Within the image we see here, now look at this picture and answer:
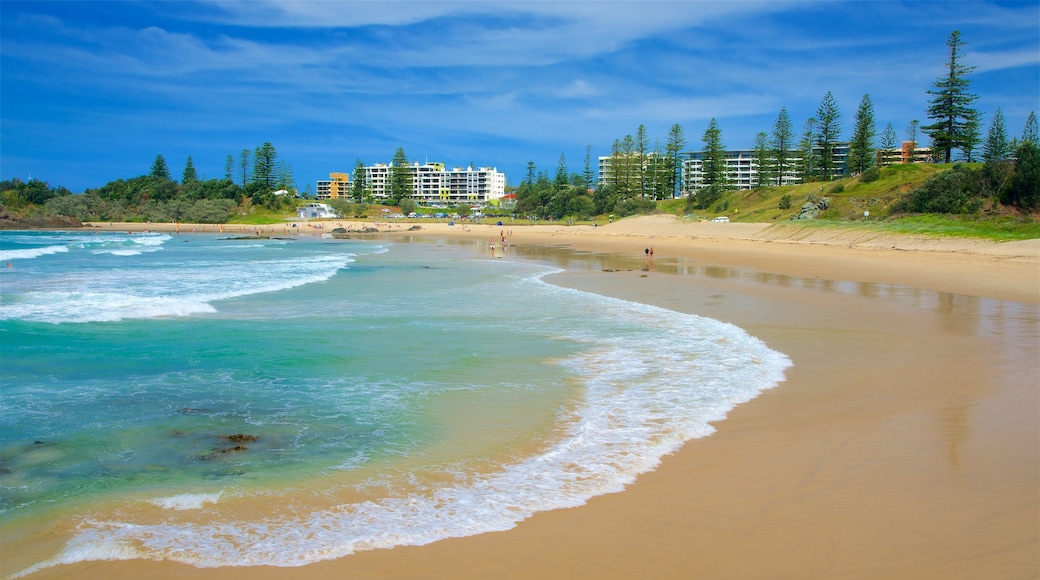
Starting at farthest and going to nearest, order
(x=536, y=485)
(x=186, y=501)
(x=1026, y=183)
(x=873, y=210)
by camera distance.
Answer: (x=873, y=210)
(x=1026, y=183)
(x=536, y=485)
(x=186, y=501)

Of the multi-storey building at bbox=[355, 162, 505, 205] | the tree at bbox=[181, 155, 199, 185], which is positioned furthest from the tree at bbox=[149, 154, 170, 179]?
the multi-storey building at bbox=[355, 162, 505, 205]

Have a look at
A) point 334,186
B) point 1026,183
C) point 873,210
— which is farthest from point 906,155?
point 334,186

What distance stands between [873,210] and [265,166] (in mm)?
84069

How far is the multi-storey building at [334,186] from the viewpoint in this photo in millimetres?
159750

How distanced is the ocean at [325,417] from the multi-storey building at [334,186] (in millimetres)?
151308

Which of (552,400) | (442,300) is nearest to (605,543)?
(552,400)

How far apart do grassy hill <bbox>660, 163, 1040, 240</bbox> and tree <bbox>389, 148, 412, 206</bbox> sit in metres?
46.5

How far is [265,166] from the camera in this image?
319ft

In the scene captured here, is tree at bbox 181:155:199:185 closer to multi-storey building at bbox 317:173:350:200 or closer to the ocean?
multi-storey building at bbox 317:173:350:200

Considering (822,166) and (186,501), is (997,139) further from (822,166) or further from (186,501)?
(186,501)

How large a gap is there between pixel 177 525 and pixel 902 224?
32011mm

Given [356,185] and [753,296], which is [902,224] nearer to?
[753,296]

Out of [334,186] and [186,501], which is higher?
[334,186]

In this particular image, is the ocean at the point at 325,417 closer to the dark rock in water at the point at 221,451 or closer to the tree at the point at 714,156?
the dark rock in water at the point at 221,451
